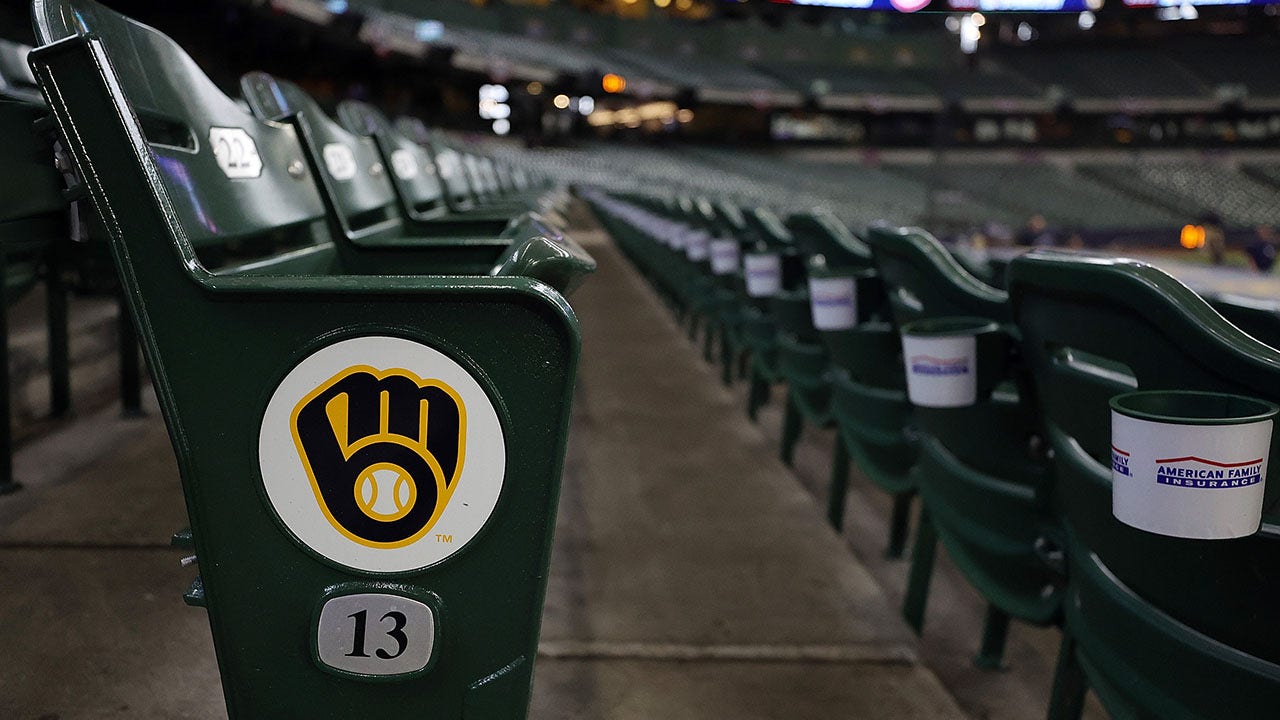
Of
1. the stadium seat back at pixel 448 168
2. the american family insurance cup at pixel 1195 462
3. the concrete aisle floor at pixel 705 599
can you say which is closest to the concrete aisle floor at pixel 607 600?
the concrete aisle floor at pixel 705 599

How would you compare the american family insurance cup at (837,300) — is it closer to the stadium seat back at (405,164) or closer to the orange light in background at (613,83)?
the stadium seat back at (405,164)

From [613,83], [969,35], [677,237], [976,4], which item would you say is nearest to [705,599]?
[677,237]

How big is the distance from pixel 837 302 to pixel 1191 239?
19.0 meters

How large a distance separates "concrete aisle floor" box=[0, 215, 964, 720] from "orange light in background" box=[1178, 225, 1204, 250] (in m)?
18.4

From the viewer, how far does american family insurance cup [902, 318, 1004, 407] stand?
99 centimetres

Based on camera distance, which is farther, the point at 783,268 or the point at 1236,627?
the point at 783,268

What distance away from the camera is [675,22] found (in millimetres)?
25062

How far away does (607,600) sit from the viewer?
136cm

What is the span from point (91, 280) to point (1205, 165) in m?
26.8

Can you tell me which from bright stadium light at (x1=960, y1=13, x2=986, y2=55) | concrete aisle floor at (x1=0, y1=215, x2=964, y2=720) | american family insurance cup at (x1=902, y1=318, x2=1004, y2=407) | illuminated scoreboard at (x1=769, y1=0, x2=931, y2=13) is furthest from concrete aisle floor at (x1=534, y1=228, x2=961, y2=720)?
bright stadium light at (x1=960, y1=13, x2=986, y2=55)

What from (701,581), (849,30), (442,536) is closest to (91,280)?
(701,581)

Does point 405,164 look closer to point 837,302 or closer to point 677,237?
point 837,302

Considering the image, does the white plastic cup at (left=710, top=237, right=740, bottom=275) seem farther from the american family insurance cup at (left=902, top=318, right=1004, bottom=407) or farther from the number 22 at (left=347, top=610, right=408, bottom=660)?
the number 22 at (left=347, top=610, right=408, bottom=660)

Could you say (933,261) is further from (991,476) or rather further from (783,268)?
(783,268)
